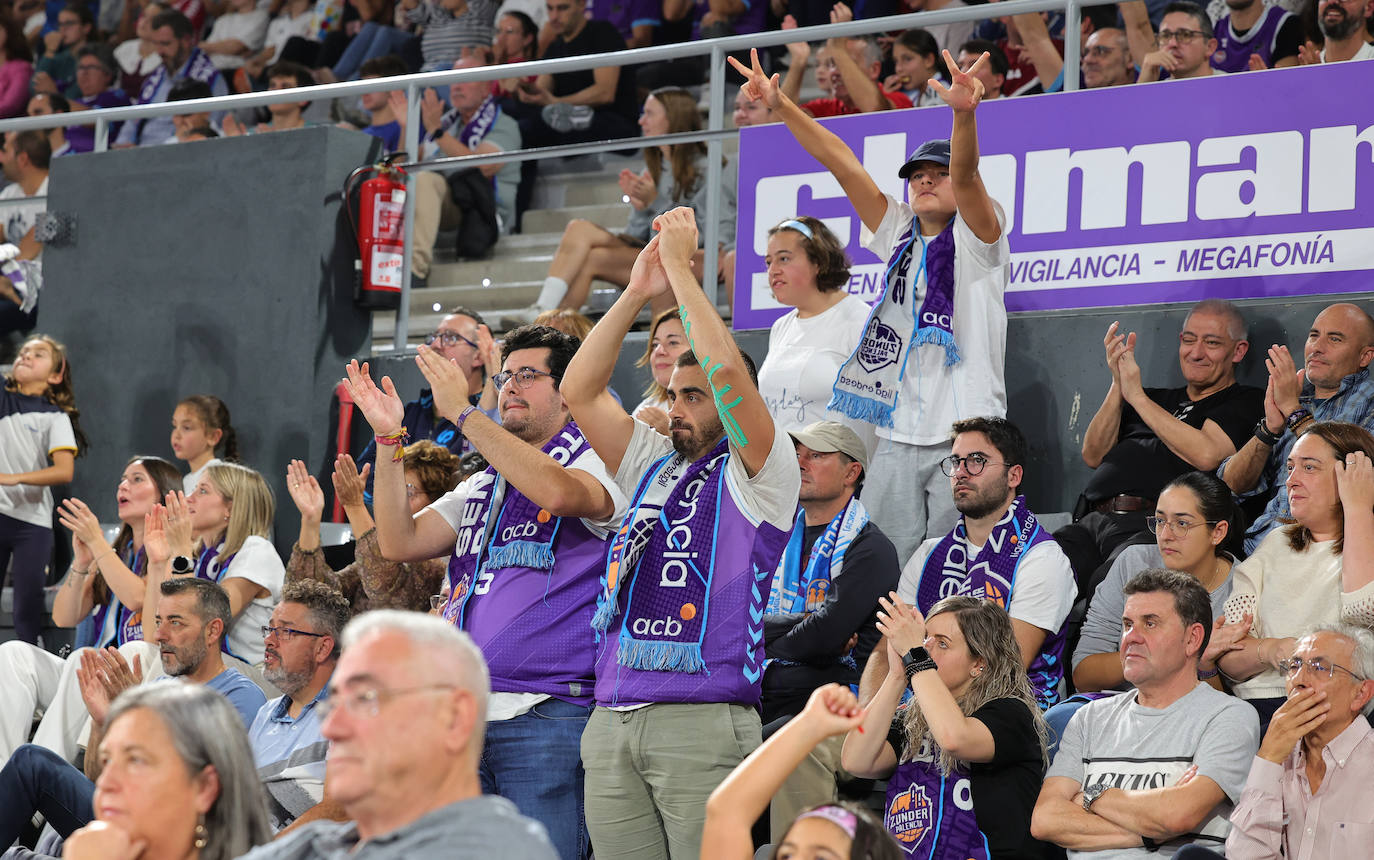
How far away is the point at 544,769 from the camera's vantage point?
4.36 meters

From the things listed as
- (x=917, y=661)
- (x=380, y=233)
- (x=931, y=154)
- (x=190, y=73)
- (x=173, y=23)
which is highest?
(x=173, y=23)

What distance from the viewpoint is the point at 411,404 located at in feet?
24.7

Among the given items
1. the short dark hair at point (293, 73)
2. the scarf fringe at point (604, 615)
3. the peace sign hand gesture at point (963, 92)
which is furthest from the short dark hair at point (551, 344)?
the short dark hair at point (293, 73)

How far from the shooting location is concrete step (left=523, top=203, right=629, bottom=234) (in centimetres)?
886

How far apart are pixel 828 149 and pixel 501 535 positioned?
219cm

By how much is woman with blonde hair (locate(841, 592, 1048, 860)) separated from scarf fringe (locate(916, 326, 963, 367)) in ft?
4.66

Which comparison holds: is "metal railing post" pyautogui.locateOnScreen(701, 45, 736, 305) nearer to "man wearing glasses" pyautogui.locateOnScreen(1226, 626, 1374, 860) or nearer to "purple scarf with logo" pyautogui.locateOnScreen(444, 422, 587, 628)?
"purple scarf with logo" pyautogui.locateOnScreen(444, 422, 587, 628)

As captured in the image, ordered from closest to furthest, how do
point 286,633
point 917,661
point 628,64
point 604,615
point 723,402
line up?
1. point 723,402
2. point 604,615
3. point 917,661
4. point 286,633
5. point 628,64

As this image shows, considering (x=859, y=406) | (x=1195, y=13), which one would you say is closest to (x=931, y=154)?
(x=859, y=406)

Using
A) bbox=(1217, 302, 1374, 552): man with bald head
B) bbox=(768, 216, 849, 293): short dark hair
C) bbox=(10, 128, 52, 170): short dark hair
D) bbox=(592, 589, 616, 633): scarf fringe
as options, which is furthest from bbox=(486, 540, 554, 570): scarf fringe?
bbox=(10, 128, 52, 170): short dark hair

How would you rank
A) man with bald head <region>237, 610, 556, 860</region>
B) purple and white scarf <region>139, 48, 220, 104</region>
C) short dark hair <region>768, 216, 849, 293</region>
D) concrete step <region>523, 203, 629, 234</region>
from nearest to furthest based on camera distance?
1. man with bald head <region>237, 610, 556, 860</region>
2. short dark hair <region>768, 216, 849, 293</region>
3. concrete step <region>523, 203, 629, 234</region>
4. purple and white scarf <region>139, 48, 220, 104</region>

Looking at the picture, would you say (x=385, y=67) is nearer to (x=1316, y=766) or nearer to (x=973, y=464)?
(x=973, y=464)

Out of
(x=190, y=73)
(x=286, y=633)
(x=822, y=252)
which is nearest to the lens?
(x=286, y=633)

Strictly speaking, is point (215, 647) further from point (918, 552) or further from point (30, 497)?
point (30, 497)
